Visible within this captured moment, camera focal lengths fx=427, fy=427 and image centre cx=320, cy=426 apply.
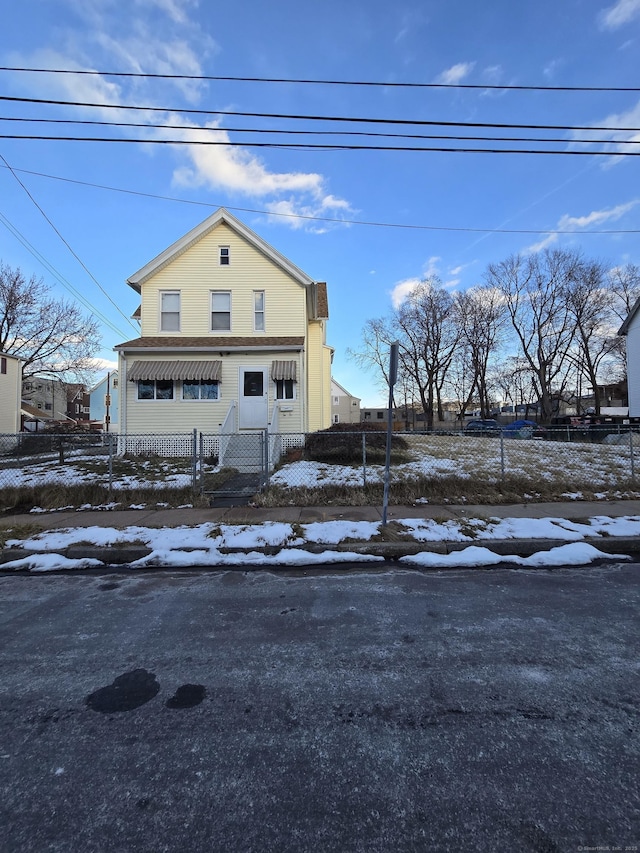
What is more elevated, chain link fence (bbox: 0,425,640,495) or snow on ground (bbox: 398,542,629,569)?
chain link fence (bbox: 0,425,640,495)

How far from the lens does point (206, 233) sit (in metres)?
16.3

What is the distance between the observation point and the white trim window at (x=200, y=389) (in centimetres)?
1548

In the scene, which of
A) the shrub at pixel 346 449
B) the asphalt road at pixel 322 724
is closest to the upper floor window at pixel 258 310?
the shrub at pixel 346 449

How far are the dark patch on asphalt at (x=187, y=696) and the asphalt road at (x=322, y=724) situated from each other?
0.01 metres

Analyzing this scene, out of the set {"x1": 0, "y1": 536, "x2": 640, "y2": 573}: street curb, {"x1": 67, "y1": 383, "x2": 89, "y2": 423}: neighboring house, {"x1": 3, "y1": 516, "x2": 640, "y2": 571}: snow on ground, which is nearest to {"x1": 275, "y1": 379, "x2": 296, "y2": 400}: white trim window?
{"x1": 3, "y1": 516, "x2": 640, "y2": 571}: snow on ground

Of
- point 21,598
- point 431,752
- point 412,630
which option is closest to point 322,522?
point 412,630

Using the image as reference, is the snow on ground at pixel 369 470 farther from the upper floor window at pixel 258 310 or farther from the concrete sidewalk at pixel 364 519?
the upper floor window at pixel 258 310

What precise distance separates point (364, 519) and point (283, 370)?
29.8 feet

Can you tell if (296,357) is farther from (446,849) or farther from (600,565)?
(446,849)

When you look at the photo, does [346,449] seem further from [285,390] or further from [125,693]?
[125,693]

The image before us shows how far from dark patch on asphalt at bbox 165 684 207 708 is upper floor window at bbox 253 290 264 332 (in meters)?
14.6

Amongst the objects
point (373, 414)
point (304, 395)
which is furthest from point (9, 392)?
point (373, 414)

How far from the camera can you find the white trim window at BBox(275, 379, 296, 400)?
1559 cm

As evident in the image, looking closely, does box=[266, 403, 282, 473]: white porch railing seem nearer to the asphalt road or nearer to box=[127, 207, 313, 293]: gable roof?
box=[127, 207, 313, 293]: gable roof
